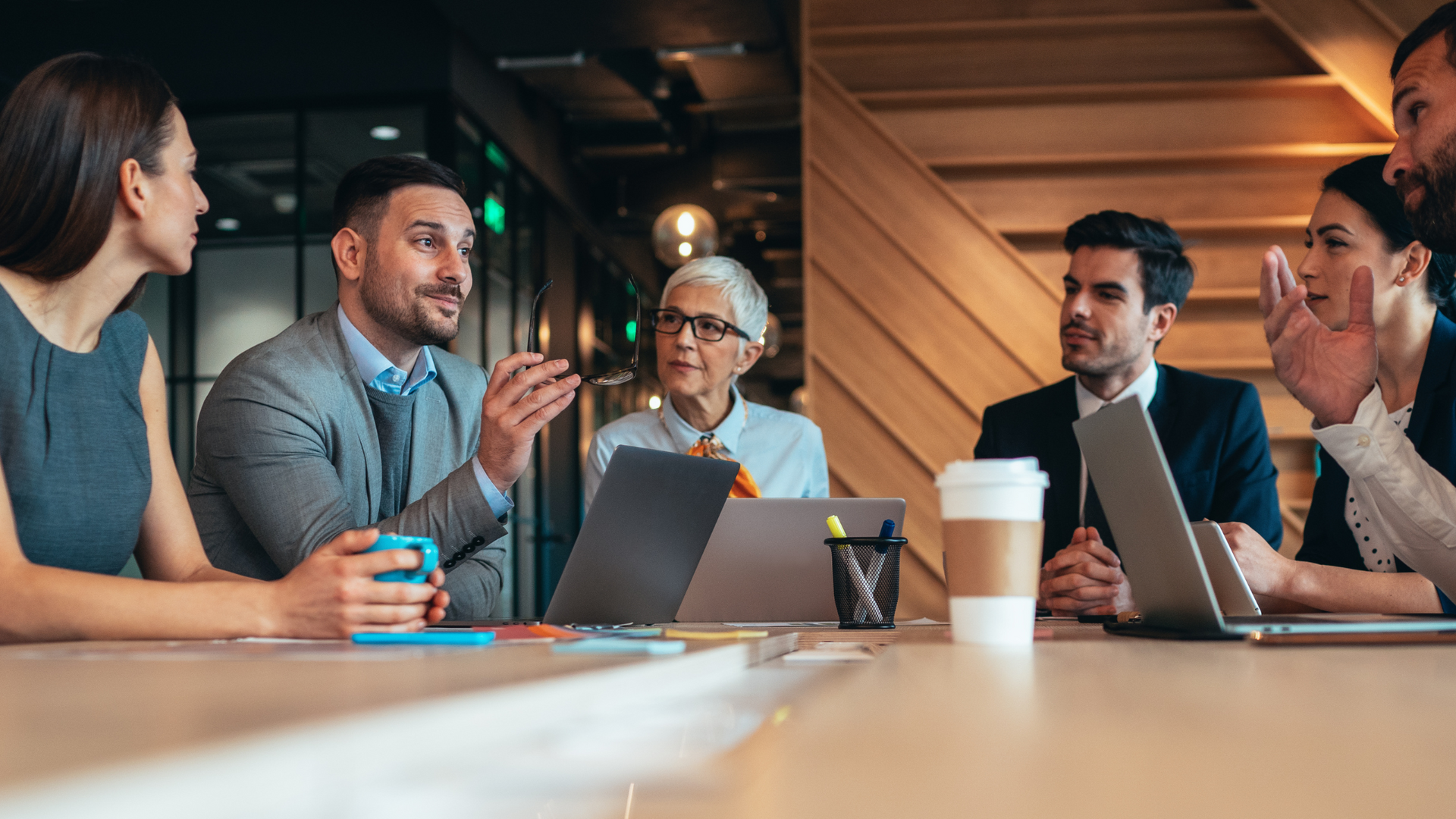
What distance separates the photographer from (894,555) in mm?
1534

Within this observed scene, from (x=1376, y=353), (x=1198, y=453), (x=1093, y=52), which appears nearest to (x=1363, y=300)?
(x=1376, y=353)

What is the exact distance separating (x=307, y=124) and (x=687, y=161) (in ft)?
9.73

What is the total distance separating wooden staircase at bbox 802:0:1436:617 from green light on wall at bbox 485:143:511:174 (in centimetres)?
255

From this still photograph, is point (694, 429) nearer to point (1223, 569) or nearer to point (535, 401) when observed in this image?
point (535, 401)

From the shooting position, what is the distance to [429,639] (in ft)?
2.83

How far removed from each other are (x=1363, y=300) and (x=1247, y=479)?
3.19 feet

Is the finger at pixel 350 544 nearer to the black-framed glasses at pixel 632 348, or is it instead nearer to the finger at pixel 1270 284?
the black-framed glasses at pixel 632 348

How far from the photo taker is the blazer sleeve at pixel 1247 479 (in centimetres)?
257

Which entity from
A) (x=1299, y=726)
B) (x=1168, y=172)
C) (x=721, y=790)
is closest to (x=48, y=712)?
(x=721, y=790)

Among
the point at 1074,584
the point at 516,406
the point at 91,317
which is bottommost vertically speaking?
the point at 1074,584

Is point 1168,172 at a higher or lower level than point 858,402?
higher

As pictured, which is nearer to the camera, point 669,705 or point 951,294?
point 669,705

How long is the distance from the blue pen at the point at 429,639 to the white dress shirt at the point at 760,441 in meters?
1.89

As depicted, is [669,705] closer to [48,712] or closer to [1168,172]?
[48,712]
